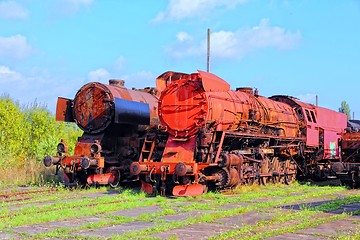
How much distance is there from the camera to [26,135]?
25797 mm

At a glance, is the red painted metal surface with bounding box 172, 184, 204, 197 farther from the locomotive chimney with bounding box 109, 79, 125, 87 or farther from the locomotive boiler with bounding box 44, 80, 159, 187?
the locomotive chimney with bounding box 109, 79, 125, 87

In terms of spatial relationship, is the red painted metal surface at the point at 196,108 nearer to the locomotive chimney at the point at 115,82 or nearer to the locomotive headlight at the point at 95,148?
the locomotive headlight at the point at 95,148

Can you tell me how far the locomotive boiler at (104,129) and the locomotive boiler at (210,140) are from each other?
1618 mm

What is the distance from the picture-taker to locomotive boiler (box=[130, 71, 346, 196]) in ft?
47.5

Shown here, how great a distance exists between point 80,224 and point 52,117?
18.6 metres

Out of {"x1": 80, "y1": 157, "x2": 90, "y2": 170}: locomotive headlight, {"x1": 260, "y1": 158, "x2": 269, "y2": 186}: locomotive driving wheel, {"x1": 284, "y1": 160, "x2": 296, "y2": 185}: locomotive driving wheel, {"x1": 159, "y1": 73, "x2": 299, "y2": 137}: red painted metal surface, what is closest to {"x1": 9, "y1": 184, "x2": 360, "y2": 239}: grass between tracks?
{"x1": 80, "y1": 157, "x2": 90, "y2": 170}: locomotive headlight

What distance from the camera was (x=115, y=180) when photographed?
1759 centimetres

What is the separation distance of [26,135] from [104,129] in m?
10.0

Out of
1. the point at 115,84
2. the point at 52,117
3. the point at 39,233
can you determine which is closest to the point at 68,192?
the point at 115,84

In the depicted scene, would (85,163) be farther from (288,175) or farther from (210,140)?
(288,175)

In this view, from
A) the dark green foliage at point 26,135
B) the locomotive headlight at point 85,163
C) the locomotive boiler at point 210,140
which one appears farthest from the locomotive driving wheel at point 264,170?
the dark green foliage at point 26,135

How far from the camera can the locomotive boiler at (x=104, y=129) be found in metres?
16.9

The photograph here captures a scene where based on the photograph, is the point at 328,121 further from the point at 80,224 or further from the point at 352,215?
the point at 80,224

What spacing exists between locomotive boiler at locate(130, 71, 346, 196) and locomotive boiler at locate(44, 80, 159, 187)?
5.31 ft
